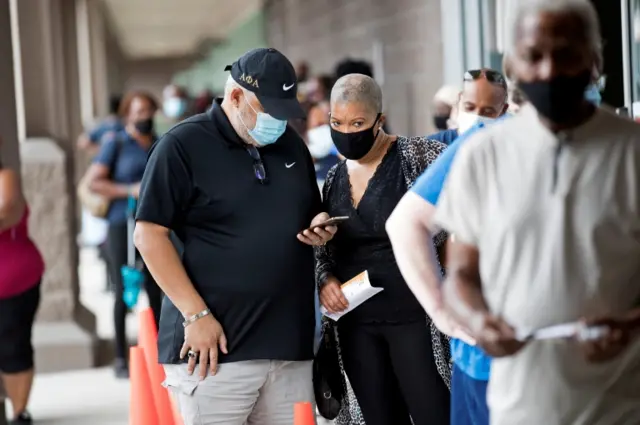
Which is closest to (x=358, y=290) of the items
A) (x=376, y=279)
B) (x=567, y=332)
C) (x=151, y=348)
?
(x=376, y=279)

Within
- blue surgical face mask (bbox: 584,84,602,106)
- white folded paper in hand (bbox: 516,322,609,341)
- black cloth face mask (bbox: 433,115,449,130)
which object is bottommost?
white folded paper in hand (bbox: 516,322,609,341)

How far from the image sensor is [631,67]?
701 centimetres

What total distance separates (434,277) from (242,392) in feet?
3.14

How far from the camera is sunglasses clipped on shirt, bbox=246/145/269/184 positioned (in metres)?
3.54

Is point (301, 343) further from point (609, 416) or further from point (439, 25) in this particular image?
point (439, 25)

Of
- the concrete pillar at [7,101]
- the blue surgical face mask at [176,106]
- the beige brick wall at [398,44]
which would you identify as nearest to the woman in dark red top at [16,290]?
the concrete pillar at [7,101]

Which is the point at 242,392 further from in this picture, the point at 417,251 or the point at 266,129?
the point at 417,251

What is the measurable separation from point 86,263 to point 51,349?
8.44m

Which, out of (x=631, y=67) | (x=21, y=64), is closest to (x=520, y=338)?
(x=631, y=67)

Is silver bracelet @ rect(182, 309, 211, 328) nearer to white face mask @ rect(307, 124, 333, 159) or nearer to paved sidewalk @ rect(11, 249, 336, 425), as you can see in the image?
paved sidewalk @ rect(11, 249, 336, 425)

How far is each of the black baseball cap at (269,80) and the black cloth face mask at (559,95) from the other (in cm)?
154

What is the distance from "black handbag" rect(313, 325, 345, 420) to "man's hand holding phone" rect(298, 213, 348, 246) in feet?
1.78

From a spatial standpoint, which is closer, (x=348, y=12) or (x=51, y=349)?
(x=51, y=349)

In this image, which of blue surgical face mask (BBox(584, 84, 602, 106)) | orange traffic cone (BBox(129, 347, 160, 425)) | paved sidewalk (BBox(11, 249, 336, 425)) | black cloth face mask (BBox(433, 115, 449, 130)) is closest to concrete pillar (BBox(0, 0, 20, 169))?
paved sidewalk (BBox(11, 249, 336, 425))
